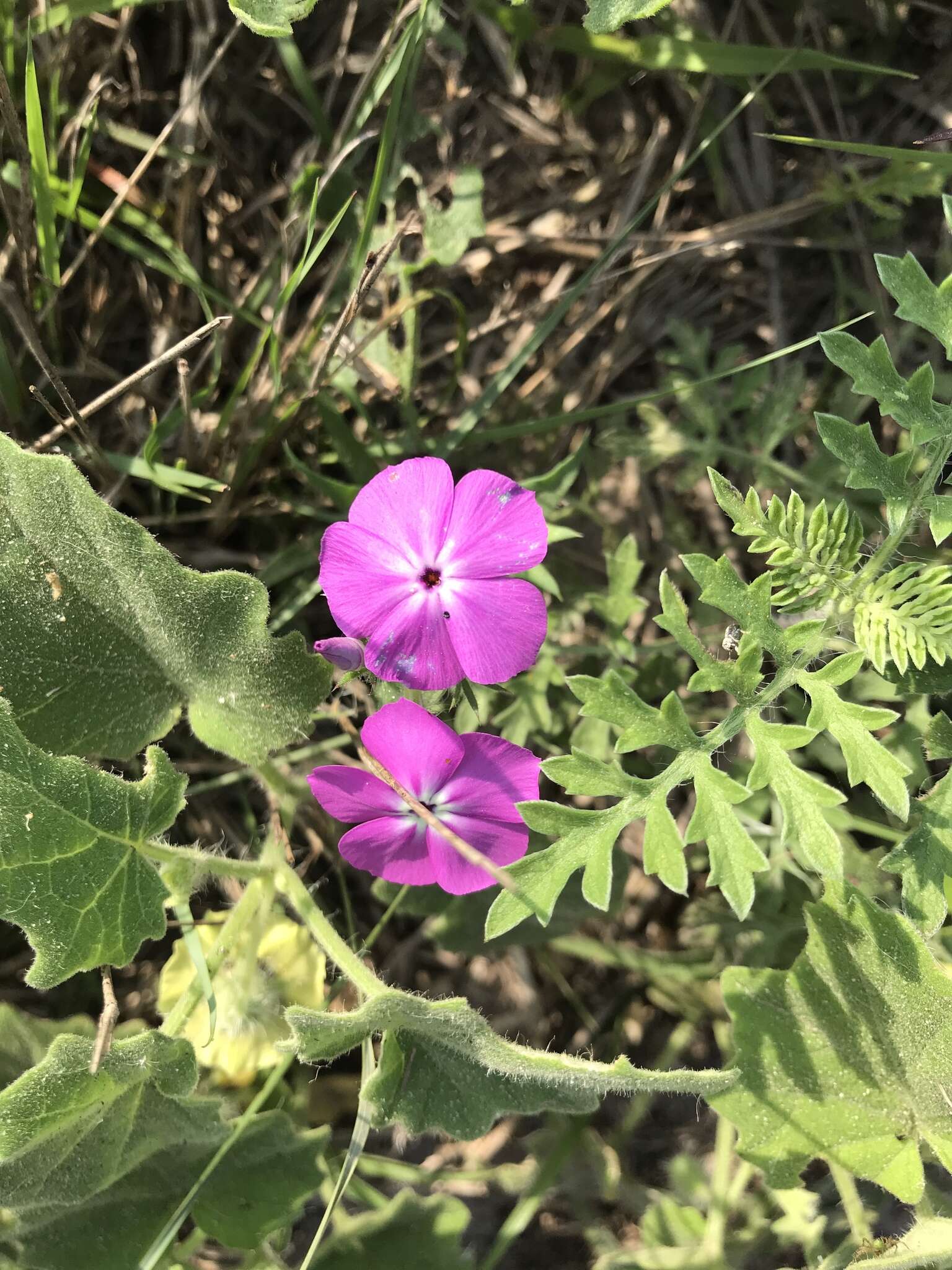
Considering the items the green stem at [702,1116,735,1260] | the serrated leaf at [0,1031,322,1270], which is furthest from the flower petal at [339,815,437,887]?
the green stem at [702,1116,735,1260]

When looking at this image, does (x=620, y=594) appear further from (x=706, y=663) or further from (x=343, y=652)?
(x=343, y=652)

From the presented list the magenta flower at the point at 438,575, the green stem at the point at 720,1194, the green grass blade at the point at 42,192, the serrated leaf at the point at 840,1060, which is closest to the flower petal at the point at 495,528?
the magenta flower at the point at 438,575

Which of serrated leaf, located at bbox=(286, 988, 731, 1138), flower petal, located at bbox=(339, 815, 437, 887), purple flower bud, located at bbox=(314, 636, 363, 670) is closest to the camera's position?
serrated leaf, located at bbox=(286, 988, 731, 1138)

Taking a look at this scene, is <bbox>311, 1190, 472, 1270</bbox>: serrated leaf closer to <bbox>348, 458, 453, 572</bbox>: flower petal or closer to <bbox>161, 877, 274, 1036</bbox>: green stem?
<bbox>161, 877, 274, 1036</bbox>: green stem

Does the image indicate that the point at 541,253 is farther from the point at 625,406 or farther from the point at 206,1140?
the point at 206,1140

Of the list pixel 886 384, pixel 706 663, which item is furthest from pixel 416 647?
pixel 886 384

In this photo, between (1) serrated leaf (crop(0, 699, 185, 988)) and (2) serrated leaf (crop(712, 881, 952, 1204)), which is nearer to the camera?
(1) serrated leaf (crop(0, 699, 185, 988))
